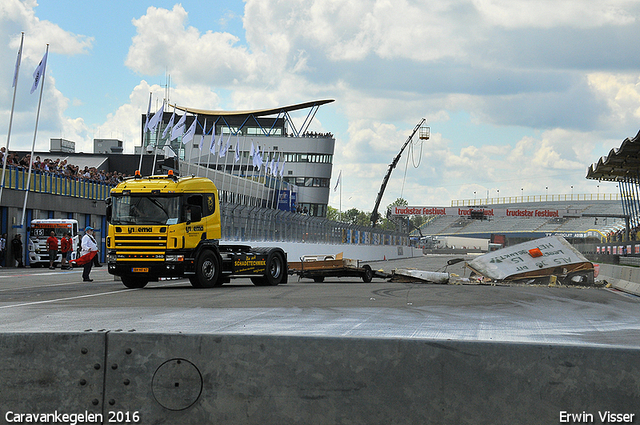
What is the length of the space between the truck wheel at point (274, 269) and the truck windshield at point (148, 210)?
159 inches

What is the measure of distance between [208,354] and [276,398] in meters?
0.54

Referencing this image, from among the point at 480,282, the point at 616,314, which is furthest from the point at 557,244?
the point at 616,314

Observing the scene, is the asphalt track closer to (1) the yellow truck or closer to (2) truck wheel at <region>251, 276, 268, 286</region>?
(1) the yellow truck

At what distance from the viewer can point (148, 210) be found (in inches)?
720

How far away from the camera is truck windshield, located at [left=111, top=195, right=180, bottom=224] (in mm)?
18234

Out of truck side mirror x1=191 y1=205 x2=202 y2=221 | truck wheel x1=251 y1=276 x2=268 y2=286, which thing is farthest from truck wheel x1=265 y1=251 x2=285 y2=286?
truck side mirror x1=191 y1=205 x2=202 y2=221

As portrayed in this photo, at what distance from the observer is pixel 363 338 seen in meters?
4.73

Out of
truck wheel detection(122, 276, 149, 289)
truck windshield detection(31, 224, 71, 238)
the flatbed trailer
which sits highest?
truck windshield detection(31, 224, 71, 238)

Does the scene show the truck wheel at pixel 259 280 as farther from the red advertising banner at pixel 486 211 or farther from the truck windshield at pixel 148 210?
the red advertising banner at pixel 486 211

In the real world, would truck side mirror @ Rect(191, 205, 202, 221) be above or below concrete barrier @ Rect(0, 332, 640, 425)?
above

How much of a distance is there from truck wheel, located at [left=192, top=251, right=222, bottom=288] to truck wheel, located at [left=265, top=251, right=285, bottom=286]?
1873 millimetres

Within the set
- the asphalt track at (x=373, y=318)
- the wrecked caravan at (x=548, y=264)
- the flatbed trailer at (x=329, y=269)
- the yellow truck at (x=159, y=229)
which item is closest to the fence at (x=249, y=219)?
the flatbed trailer at (x=329, y=269)

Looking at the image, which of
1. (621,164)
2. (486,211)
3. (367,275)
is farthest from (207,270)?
(486,211)

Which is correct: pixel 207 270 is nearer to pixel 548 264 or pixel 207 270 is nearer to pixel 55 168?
pixel 548 264
